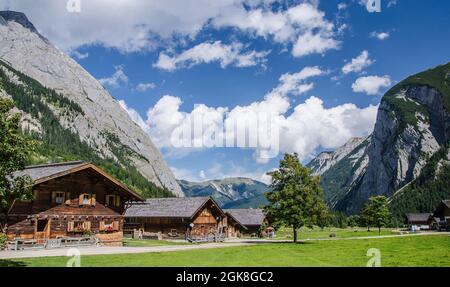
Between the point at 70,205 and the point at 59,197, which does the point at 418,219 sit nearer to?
the point at 70,205

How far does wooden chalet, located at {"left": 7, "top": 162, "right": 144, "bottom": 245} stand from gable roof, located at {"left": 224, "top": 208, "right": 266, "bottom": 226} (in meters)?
42.5

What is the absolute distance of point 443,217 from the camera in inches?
5123

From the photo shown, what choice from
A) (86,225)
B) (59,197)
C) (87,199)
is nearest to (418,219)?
(86,225)

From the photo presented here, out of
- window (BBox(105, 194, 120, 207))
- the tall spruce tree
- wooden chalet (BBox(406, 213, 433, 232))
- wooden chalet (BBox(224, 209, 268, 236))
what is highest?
the tall spruce tree

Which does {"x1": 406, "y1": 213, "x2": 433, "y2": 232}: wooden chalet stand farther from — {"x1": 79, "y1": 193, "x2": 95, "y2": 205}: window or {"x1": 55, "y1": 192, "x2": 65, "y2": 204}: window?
{"x1": 55, "y1": 192, "x2": 65, "y2": 204}: window

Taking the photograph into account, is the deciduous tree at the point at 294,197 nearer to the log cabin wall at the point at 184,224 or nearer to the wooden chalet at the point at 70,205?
the log cabin wall at the point at 184,224

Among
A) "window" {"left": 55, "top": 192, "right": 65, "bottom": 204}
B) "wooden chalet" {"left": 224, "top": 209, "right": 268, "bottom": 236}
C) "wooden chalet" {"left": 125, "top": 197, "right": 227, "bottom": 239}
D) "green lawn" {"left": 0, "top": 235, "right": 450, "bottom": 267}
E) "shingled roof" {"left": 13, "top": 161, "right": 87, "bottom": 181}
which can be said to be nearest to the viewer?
"green lawn" {"left": 0, "top": 235, "right": 450, "bottom": 267}

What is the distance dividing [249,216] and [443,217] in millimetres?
72453

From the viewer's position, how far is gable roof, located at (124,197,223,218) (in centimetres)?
6328

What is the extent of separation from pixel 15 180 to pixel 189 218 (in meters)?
41.5

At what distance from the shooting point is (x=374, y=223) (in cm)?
10444

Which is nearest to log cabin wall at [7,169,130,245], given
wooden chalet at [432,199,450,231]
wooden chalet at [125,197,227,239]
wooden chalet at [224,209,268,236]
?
wooden chalet at [125,197,227,239]
